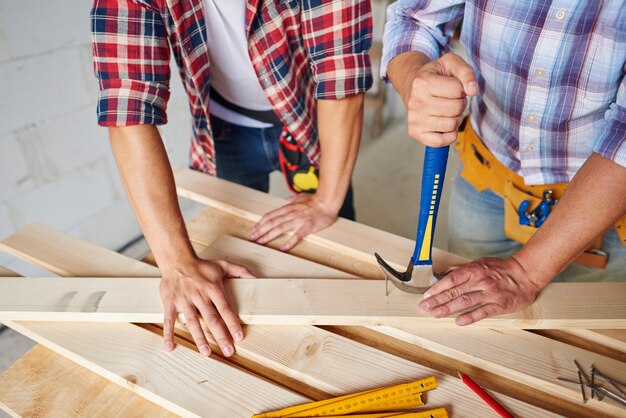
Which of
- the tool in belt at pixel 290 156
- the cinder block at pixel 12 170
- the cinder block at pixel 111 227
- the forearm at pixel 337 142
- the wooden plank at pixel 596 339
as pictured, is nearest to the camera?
the wooden plank at pixel 596 339

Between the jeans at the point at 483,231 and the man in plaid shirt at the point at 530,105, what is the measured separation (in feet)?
0.26

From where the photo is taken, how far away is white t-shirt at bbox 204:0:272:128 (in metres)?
1.26

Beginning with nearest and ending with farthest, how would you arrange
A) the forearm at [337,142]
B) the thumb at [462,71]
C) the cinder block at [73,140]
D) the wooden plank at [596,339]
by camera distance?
1. the thumb at [462,71]
2. the wooden plank at [596,339]
3. the forearm at [337,142]
4. the cinder block at [73,140]

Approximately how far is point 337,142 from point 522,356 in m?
0.74

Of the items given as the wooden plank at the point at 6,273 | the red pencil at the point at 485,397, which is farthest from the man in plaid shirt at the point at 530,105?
the wooden plank at the point at 6,273

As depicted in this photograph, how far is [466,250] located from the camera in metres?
1.57

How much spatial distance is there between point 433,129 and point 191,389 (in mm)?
654

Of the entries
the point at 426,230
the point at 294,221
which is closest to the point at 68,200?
the point at 294,221

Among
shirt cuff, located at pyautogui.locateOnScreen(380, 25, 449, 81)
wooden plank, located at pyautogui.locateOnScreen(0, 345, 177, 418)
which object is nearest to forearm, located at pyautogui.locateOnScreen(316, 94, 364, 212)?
shirt cuff, located at pyautogui.locateOnScreen(380, 25, 449, 81)

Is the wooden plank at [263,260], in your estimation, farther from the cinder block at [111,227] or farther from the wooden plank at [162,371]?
the cinder block at [111,227]

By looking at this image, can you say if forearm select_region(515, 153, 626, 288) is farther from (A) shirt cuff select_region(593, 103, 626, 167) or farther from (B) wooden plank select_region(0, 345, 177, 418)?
(B) wooden plank select_region(0, 345, 177, 418)

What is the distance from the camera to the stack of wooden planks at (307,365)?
87 centimetres

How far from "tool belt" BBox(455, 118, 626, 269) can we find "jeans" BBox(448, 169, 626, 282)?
44mm

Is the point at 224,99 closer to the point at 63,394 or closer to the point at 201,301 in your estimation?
the point at 201,301
